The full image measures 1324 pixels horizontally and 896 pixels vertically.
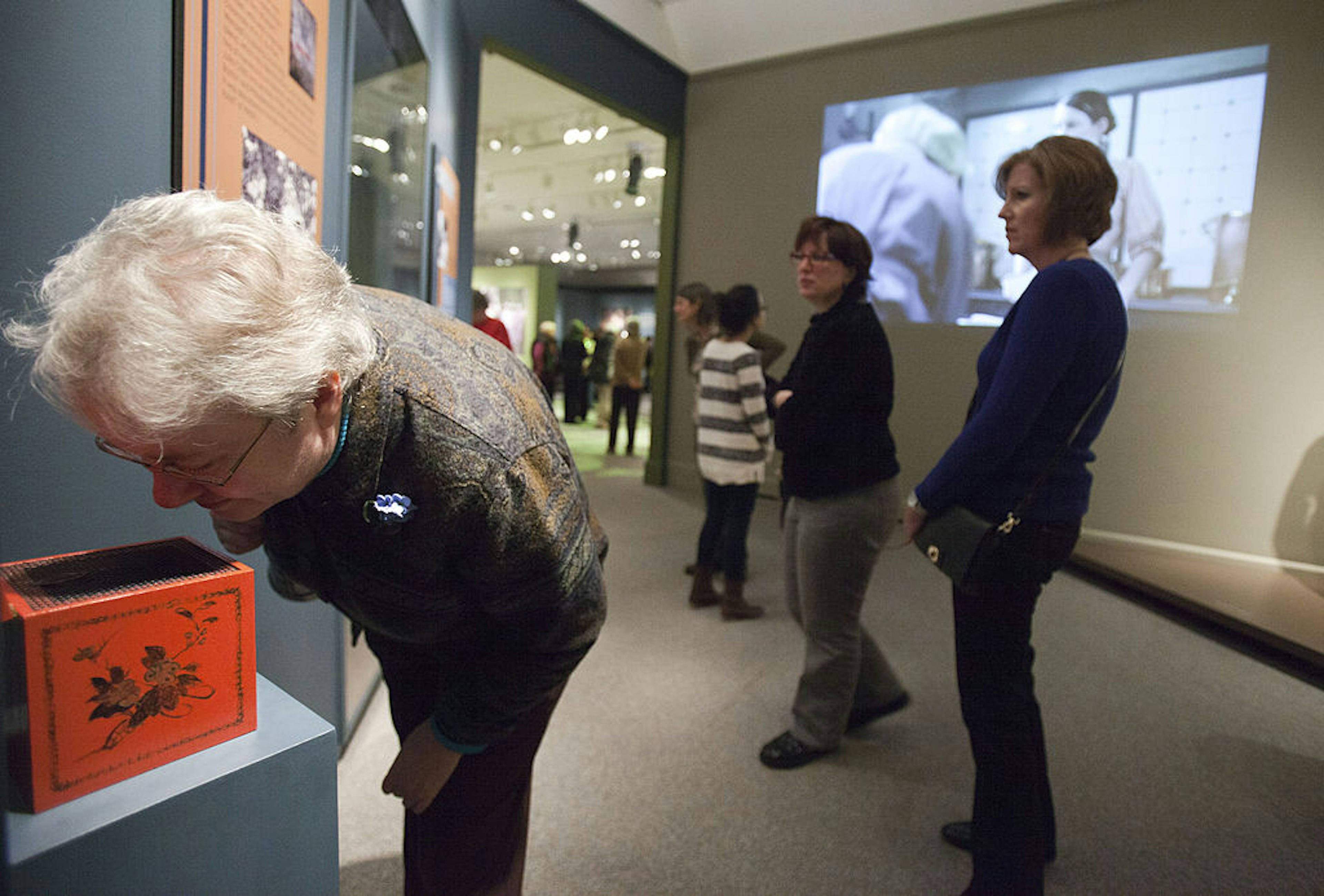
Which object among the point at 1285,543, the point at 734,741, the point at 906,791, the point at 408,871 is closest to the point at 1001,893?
the point at 906,791

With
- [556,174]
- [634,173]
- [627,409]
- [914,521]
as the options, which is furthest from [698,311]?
[556,174]

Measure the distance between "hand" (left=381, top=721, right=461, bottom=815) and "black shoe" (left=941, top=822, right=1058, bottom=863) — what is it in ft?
4.58

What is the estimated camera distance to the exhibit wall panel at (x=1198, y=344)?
12.9ft

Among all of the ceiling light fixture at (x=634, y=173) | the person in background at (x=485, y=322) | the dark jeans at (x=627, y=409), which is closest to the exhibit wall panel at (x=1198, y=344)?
the ceiling light fixture at (x=634, y=173)

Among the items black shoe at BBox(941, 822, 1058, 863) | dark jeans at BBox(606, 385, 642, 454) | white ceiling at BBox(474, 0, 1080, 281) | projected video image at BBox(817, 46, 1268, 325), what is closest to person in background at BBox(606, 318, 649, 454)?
dark jeans at BBox(606, 385, 642, 454)

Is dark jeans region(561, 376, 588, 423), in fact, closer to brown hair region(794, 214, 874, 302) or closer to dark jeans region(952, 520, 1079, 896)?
brown hair region(794, 214, 874, 302)

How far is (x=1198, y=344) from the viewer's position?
416 cm

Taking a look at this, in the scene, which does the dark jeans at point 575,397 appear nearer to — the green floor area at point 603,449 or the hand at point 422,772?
the green floor area at point 603,449

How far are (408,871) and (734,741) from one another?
1288mm

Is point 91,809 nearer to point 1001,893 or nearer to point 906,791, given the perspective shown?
point 1001,893

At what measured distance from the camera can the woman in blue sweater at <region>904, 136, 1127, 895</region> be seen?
1296 mm

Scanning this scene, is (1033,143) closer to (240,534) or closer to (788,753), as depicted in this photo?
(788,753)

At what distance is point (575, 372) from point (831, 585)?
26.2 ft

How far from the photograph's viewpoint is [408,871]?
1.12 meters
